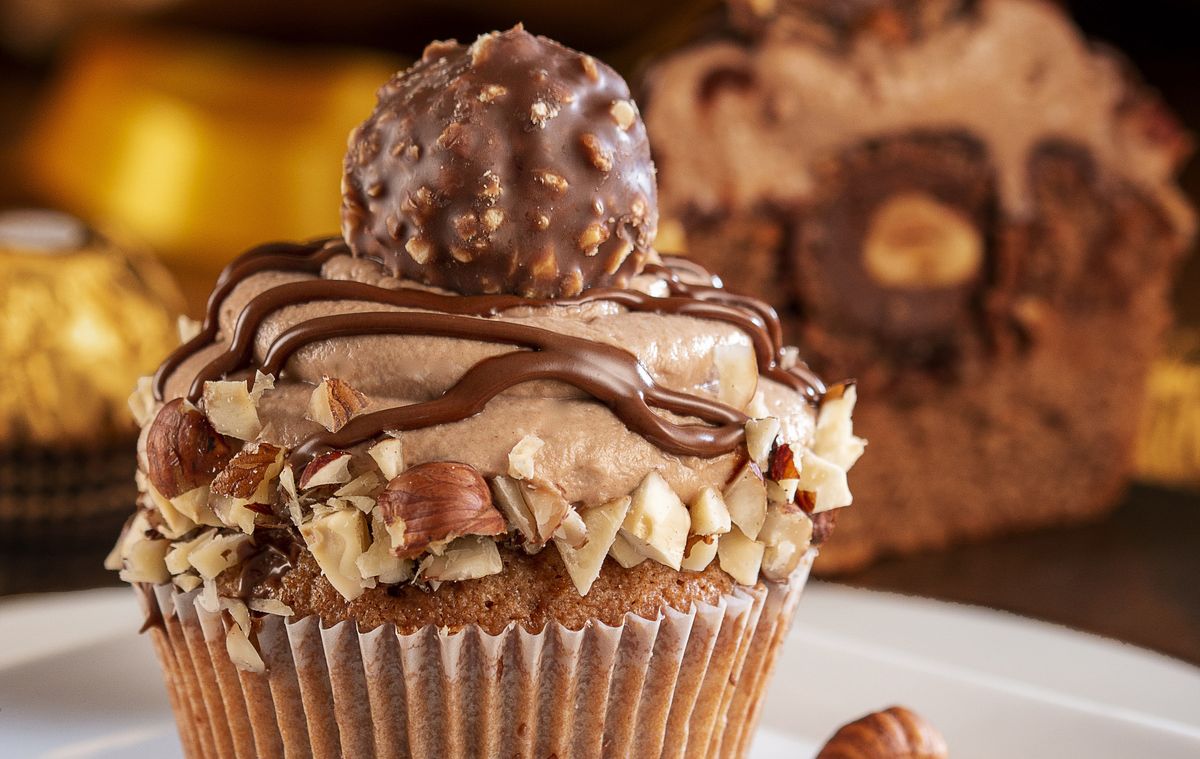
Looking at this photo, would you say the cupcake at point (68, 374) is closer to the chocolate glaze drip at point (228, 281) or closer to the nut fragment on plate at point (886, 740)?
the chocolate glaze drip at point (228, 281)

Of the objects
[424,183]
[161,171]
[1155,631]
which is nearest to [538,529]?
[424,183]

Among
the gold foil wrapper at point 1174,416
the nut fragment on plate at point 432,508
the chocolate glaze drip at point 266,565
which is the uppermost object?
the nut fragment on plate at point 432,508

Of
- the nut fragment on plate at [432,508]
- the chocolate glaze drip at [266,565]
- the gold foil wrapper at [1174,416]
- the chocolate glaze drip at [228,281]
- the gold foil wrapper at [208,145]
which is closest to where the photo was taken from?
the nut fragment on plate at [432,508]

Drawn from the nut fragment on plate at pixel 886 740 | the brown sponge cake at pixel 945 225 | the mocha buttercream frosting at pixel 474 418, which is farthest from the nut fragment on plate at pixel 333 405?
the brown sponge cake at pixel 945 225

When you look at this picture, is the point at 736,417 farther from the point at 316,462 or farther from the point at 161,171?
the point at 161,171

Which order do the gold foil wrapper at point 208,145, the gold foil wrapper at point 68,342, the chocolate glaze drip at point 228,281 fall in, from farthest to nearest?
the gold foil wrapper at point 208,145 → the gold foil wrapper at point 68,342 → the chocolate glaze drip at point 228,281

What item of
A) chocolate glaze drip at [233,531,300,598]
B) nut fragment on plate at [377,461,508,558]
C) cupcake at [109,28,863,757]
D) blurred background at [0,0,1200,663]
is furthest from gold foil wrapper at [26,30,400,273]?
nut fragment on plate at [377,461,508,558]

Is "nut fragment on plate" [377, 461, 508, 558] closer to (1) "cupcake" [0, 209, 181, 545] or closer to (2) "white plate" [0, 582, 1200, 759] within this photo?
(2) "white plate" [0, 582, 1200, 759]
